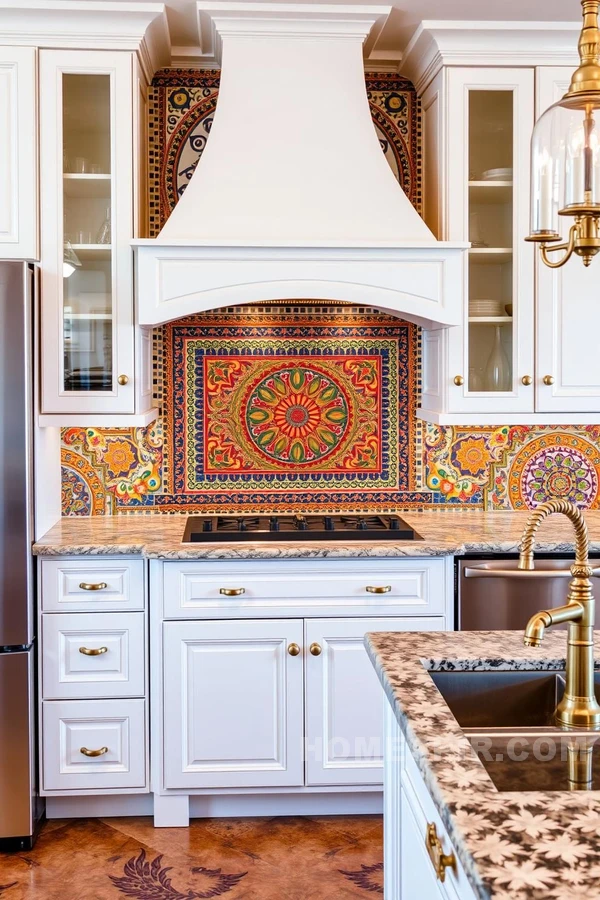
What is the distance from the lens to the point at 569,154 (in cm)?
138

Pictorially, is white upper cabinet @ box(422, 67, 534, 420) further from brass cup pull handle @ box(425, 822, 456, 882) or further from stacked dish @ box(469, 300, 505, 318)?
brass cup pull handle @ box(425, 822, 456, 882)

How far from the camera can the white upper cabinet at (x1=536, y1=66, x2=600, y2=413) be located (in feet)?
10.5

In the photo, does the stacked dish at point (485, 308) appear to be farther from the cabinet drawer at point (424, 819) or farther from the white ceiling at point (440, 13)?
the cabinet drawer at point (424, 819)

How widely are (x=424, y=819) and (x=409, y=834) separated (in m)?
0.17

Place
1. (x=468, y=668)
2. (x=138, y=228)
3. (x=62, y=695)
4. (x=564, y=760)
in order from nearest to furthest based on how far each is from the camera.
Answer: (x=564, y=760)
(x=468, y=668)
(x=62, y=695)
(x=138, y=228)

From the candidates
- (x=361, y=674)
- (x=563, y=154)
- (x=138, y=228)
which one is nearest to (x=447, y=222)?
(x=138, y=228)

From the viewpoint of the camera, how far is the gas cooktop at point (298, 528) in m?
3.04

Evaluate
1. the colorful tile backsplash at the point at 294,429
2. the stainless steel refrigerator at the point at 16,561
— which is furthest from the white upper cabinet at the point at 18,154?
the colorful tile backsplash at the point at 294,429

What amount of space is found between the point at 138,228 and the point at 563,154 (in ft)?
6.45

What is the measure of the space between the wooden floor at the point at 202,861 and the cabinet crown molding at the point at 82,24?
2.55 meters

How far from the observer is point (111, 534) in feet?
10.0

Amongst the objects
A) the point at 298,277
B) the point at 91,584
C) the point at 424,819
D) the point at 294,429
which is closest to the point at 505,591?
the point at 294,429

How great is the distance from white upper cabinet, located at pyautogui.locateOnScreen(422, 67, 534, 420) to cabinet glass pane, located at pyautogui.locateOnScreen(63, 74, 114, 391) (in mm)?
1156

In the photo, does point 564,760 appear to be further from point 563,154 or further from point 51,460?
point 51,460
